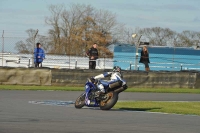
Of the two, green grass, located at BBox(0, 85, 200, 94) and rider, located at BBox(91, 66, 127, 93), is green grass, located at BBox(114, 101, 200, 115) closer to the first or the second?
rider, located at BBox(91, 66, 127, 93)

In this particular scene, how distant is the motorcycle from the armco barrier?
983 cm

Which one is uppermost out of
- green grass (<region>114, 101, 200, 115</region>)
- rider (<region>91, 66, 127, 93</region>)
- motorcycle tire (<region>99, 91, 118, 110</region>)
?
rider (<region>91, 66, 127, 93</region>)

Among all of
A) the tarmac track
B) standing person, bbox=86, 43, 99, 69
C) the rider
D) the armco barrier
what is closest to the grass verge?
the armco barrier

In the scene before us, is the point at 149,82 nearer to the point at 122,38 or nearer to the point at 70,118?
the point at 70,118

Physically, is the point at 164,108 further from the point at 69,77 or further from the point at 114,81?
the point at 69,77

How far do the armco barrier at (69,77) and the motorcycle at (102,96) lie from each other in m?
9.83

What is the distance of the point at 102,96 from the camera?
14.3 meters

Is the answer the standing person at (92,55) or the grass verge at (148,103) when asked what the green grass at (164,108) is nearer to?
the grass verge at (148,103)

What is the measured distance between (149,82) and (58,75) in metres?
4.45

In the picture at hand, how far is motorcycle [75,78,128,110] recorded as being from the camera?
1405 centimetres

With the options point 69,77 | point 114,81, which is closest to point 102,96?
point 114,81

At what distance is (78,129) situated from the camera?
30.1 feet

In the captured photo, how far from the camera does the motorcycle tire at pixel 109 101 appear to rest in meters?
14.0

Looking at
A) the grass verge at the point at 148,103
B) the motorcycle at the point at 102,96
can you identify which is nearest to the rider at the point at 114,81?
the motorcycle at the point at 102,96
